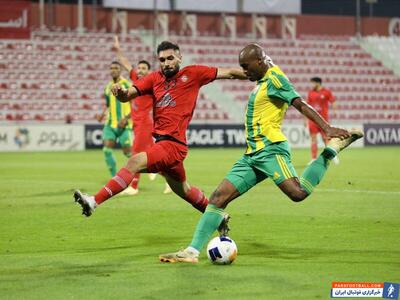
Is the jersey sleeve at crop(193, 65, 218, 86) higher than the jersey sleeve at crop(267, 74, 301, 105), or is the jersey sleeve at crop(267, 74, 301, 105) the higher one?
the jersey sleeve at crop(193, 65, 218, 86)

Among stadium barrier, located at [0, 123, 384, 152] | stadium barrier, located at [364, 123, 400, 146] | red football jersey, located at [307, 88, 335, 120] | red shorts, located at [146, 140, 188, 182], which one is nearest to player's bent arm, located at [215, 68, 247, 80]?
red shorts, located at [146, 140, 188, 182]

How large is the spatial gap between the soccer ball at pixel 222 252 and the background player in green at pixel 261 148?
170 millimetres

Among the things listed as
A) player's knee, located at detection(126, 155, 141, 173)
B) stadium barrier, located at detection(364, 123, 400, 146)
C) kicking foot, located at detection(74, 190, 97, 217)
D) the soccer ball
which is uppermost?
player's knee, located at detection(126, 155, 141, 173)

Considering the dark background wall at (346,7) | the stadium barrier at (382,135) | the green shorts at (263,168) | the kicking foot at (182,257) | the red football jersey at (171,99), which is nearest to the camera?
the kicking foot at (182,257)

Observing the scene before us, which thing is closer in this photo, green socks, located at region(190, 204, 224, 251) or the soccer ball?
the soccer ball

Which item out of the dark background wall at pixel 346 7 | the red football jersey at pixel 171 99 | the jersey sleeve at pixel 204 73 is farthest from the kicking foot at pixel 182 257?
the dark background wall at pixel 346 7

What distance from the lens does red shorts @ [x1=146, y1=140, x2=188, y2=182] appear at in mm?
9086

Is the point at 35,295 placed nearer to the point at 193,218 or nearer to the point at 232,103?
the point at 193,218

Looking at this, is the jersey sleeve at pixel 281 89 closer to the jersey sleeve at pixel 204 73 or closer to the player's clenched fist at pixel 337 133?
the player's clenched fist at pixel 337 133

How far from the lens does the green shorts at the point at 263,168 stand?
28.2 ft

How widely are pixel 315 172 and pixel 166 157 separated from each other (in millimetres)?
1511

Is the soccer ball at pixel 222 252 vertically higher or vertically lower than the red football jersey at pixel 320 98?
lower

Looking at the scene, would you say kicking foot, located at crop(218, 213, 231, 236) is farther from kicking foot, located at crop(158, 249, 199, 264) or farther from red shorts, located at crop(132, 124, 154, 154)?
red shorts, located at crop(132, 124, 154, 154)

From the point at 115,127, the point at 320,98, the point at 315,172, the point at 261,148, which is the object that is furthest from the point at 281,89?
the point at 320,98
